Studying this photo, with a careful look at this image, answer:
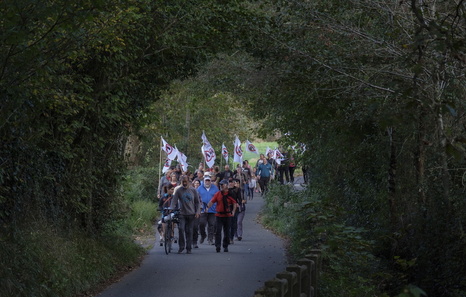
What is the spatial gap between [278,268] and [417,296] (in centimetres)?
1348

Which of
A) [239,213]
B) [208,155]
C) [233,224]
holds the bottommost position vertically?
[233,224]

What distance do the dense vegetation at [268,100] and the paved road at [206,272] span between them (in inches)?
31.9

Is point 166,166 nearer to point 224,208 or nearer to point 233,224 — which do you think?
point 233,224

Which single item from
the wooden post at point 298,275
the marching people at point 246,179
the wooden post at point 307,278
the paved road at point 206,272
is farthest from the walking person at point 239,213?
the wooden post at point 298,275

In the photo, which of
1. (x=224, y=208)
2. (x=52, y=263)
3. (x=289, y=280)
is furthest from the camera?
(x=224, y=208)

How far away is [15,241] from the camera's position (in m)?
12.6

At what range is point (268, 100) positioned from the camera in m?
23.0

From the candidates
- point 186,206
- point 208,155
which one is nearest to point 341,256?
point 186,206

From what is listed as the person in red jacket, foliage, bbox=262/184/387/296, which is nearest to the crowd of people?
the person in red jacket

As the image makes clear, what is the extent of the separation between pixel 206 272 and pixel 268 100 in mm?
7064

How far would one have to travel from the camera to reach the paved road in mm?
14789

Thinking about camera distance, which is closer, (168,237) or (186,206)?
(186,206)

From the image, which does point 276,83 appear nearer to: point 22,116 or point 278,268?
point 278,268

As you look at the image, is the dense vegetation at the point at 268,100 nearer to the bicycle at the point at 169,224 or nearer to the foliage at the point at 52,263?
the foliage at the point at 52,263
